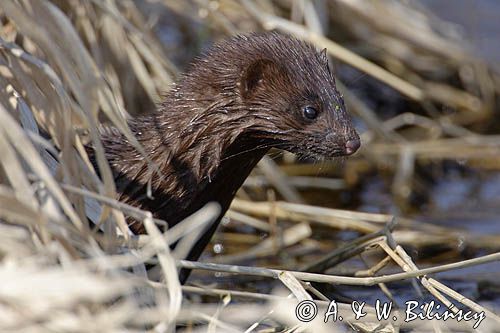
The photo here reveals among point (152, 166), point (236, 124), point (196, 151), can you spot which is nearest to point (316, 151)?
point (236, 124)

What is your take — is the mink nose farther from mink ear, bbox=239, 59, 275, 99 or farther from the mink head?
mink ear, bbox=239, 59, 275, 99

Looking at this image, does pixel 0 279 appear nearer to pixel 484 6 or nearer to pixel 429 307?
pixel 429 307

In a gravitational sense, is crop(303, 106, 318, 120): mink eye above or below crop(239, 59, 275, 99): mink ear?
below

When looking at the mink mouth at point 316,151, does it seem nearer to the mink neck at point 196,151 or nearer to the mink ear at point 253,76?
the mink neck at point 196,151

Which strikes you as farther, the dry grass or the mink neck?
the mink neck

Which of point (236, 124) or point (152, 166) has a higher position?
point (236, 124)

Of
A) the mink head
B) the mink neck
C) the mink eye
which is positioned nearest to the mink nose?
the mink head

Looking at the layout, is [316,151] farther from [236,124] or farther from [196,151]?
[196,151]
